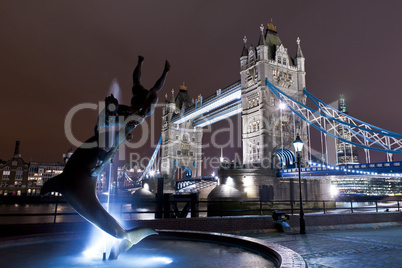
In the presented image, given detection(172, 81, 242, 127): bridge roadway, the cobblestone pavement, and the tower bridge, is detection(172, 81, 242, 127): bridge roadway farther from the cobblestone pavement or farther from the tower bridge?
the cobblestone pavement

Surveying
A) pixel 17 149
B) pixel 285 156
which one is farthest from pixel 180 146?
pixel 17 149

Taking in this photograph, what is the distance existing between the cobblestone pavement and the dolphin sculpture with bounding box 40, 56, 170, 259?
3974 mm

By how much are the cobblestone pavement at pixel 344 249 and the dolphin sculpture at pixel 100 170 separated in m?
3.97

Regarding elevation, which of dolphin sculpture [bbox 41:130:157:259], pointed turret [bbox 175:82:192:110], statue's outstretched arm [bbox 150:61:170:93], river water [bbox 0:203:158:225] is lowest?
river water [bbox 0:203:158:225]

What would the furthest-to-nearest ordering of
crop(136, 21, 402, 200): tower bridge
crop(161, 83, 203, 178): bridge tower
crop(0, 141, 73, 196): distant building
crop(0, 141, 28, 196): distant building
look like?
crop(0, 141, 73, 196): distant building
crop(0, 141, 28, 196): distant building
crop(161, 83, 203, 178): bridge tower
crop(136, 21, 402, 200): tower bridge

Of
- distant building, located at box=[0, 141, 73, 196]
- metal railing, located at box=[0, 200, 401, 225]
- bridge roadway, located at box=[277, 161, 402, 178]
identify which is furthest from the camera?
distant building, located at box=[0, 141, 73, 196]

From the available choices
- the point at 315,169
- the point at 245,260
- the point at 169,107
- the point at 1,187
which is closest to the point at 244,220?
the point at 245,260

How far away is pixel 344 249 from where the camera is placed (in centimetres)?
794

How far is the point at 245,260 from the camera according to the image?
19.6ft

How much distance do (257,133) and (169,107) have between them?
3937 centimetres

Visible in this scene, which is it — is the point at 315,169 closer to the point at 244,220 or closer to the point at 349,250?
the point at 244,220

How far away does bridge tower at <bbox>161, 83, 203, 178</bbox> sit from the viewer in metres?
71.9

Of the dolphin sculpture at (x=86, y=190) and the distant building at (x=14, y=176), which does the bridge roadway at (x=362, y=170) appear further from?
the distant building at (x=14, y=176)

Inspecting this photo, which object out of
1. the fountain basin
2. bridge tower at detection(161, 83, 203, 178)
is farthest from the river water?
bridge tower at detection(161, 83, 203, 178)
